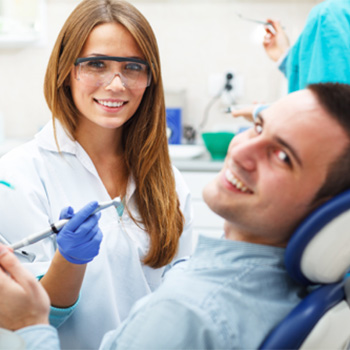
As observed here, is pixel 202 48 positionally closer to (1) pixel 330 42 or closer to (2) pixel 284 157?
(1) pixel 330 42

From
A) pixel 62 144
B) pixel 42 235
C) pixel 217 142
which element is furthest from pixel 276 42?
pixel 42 235

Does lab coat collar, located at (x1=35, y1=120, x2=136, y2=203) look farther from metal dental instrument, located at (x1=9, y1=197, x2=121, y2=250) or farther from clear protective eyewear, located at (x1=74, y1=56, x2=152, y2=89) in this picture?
metal dental instrument, located at (x1=9, y1=197, x2=121, y2=250)

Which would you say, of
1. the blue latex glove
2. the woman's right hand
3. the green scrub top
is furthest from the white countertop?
the blue latex glove

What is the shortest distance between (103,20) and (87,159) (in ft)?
1.38

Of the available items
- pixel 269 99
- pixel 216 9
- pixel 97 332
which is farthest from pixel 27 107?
pixel 97 332

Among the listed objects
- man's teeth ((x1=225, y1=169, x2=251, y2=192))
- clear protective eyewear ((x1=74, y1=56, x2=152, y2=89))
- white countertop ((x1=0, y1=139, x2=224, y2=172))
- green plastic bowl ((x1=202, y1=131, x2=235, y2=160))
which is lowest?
white countertop ((x1=0, y1=139, x2=224, y2=172))

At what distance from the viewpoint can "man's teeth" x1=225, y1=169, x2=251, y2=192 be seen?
2.97 ft

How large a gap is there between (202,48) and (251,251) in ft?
9.12

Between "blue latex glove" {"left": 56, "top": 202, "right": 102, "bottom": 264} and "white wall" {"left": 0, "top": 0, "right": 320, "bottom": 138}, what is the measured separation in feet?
8.13

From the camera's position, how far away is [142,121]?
1601 mm

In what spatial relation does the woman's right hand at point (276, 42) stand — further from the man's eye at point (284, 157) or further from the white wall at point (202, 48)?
the man's eye at point (284, 157)

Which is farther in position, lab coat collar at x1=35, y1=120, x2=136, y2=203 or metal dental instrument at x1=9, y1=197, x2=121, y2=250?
lab coat collar at x1=35, y1=120, x2=136, y2=203

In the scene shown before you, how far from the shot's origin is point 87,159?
1.48 m

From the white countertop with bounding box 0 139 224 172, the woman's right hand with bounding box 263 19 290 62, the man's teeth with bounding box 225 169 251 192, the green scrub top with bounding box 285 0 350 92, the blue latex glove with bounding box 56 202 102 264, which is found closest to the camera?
the man's teeth with bounding box 225 169 251 192
